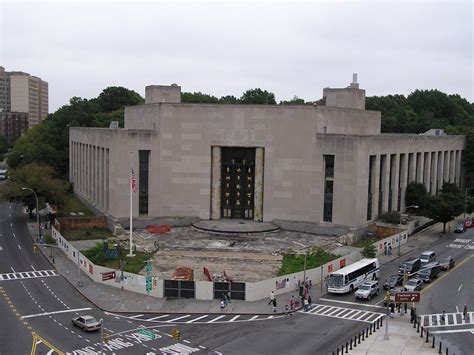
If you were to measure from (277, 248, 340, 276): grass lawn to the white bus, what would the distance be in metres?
4.87

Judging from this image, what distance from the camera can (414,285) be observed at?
184 ft

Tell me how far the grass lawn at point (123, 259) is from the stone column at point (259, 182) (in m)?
22.5

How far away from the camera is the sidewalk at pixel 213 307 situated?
41281mm

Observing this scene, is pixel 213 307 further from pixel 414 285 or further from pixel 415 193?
pixel 415 193

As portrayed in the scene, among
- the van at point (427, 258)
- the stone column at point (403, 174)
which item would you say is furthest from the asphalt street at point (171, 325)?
the stone column at point (403, 174)

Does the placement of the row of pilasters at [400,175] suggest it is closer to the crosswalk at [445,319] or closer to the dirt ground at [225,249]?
the dirt ground at [225,249]

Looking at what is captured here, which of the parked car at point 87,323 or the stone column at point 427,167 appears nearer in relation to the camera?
the parked car at point 87,323

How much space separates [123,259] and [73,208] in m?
41.9

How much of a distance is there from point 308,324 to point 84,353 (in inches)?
721

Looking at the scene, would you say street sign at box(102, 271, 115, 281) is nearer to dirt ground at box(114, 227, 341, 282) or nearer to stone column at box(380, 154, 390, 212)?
dirt ground at box(114, 227, 341, 282)

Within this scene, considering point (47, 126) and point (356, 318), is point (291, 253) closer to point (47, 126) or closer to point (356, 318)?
point (356, 318)

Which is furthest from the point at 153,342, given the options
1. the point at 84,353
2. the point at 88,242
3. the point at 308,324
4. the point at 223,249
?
the point at 88,242

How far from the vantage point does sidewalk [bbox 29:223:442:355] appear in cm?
4128

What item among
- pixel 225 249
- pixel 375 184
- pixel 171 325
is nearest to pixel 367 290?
pixel 171 325
